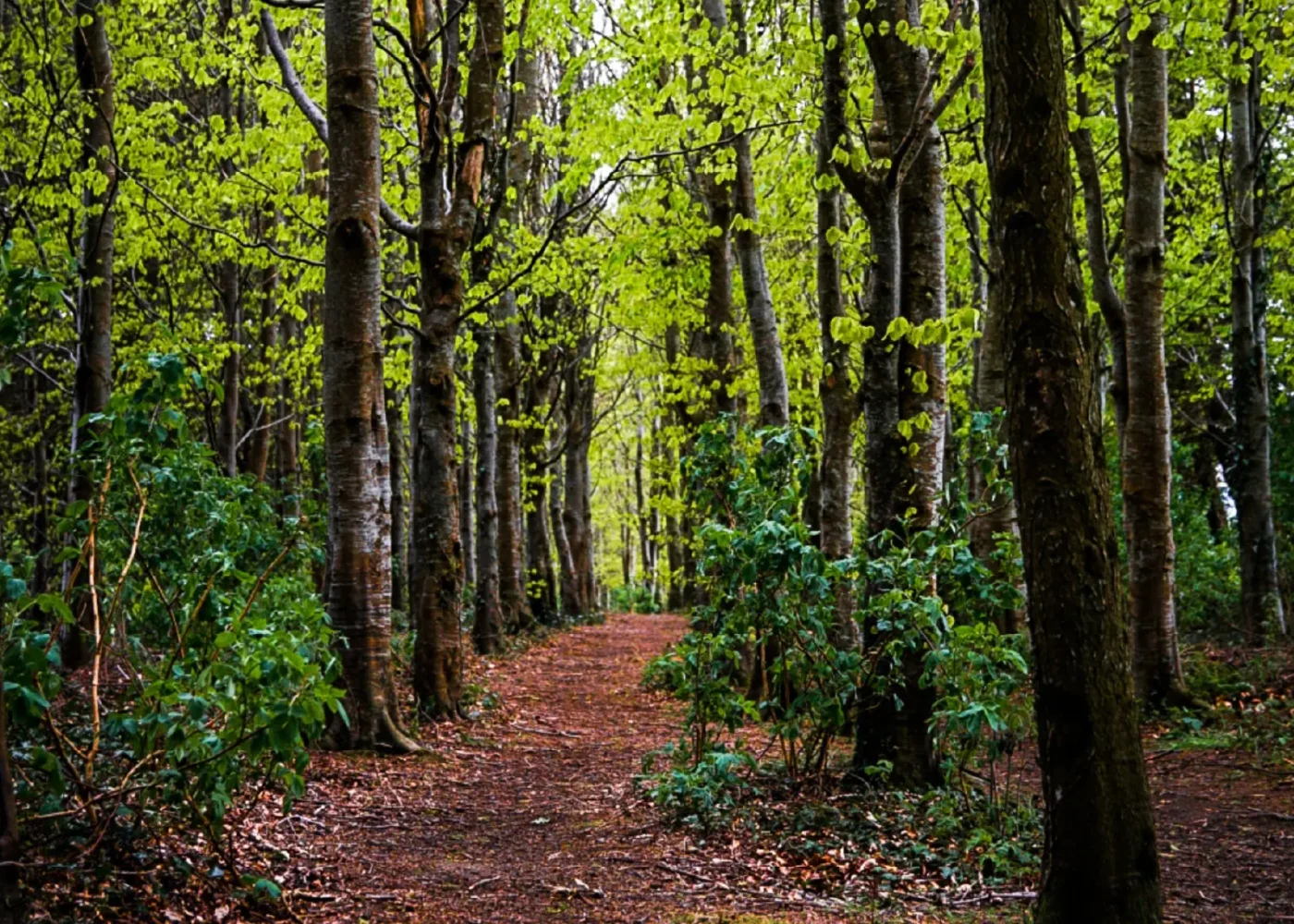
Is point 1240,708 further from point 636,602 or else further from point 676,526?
point 636,602

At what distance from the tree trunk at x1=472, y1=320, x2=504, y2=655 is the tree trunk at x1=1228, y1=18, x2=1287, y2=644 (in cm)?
959

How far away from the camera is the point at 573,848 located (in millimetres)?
5324

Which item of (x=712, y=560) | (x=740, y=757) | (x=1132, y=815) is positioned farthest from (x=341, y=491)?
(x=1132, y=815)

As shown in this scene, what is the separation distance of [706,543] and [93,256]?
775 cm

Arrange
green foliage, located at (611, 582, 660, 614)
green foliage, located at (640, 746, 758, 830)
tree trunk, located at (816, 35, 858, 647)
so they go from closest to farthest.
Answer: green foliage, located at (640, 746, 758, 830) < tree trunk, located at (816, 35, 858, 647) < green foliage, located at (611, 582, 660, 614)

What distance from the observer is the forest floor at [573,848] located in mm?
4238

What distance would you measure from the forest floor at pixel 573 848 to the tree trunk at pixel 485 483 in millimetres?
5143

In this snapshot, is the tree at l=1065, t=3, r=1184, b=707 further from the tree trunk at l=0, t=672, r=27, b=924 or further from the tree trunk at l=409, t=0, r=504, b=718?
the tree trunk at l=0, t=672, r=27, b=924

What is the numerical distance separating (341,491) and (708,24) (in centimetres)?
543

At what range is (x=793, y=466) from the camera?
6.44m

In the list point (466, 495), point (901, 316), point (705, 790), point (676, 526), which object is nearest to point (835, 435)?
point (901, 316)

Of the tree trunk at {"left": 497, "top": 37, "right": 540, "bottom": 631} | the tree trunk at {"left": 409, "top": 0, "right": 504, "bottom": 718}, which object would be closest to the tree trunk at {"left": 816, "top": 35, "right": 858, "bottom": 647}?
the tree trunk at {"left": 409, "top": 0, "right": 504, "bottom": 718}

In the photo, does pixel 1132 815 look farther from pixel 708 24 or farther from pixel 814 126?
pixel 708 24

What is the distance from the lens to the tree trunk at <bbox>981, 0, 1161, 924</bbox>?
3.18 m
